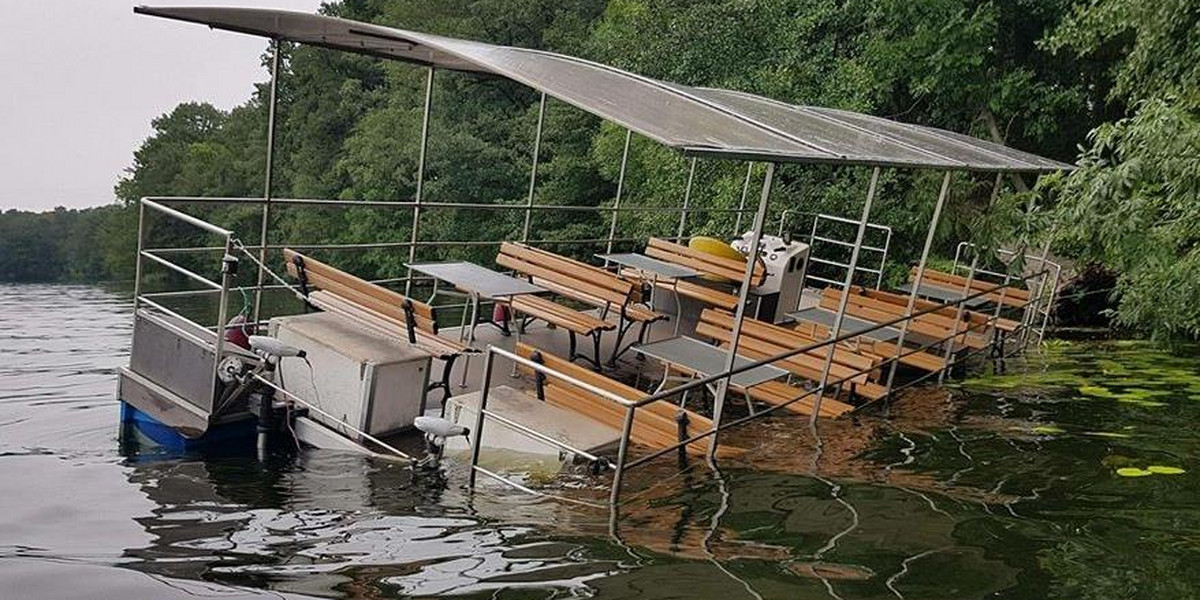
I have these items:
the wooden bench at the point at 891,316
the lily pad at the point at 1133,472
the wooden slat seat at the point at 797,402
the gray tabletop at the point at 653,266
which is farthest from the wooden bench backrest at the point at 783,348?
the lily pad at the point at 1133,472

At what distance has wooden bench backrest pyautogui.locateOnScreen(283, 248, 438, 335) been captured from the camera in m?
7.47

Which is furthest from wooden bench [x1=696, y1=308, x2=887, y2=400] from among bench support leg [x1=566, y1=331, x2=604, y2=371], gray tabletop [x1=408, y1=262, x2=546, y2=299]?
gray tabletop [x1=408, y1=262, x2=546, y2=299]

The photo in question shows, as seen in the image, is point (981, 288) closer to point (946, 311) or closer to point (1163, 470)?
point (946, 311)

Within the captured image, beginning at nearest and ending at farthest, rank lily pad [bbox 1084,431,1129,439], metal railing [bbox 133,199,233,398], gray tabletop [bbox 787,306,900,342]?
metal railing [bbox 133,199,233,398]
lily pad [bbox 1084,431,1129,439]
gray tabletop [bbox 787,306,900,342]

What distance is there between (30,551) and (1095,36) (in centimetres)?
1419

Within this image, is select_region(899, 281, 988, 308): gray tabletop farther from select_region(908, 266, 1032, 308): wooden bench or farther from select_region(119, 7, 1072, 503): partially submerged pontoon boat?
select_region(119, 7, 1072, 503): partially submerged pontoon boat

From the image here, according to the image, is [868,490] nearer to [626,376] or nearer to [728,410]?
[728,410]

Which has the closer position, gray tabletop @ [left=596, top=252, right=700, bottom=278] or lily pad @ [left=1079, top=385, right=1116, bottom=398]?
lily pad @ [left=1079, top=385, right=1116, bottom=398]

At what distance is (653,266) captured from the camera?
1048 cm

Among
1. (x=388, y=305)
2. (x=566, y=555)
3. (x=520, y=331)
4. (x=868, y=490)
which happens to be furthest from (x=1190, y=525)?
(x=520, y=331)

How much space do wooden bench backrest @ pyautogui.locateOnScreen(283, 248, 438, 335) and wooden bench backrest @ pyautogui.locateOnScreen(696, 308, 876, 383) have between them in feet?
8.78

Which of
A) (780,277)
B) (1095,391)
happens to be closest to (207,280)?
(780,277)

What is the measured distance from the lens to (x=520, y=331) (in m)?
10.3

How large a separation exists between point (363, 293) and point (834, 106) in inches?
472
